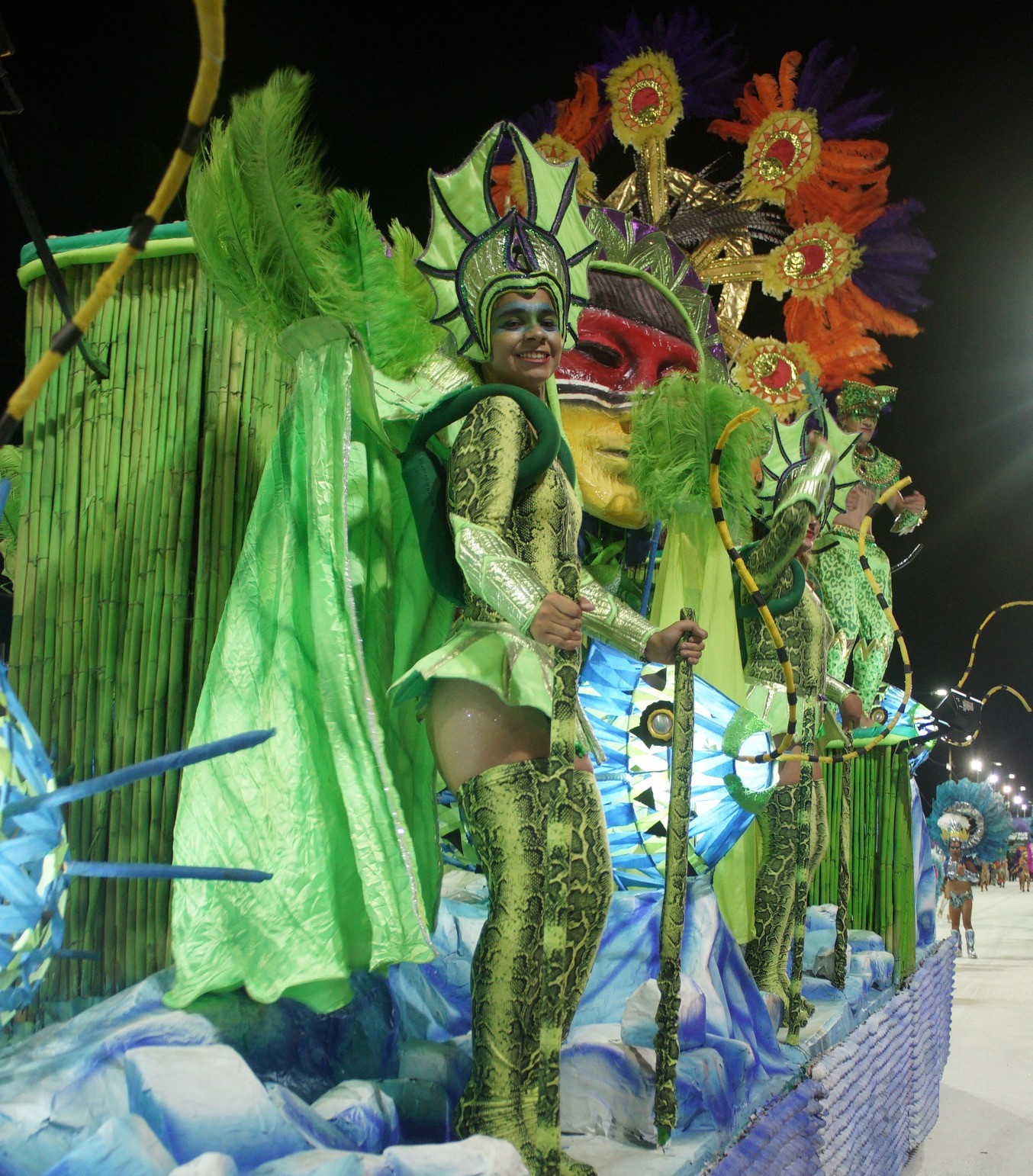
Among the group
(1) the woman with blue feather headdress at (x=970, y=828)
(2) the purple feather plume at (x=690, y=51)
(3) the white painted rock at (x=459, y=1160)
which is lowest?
(1) the woman with blue feather headdress at (x=970, y=828)

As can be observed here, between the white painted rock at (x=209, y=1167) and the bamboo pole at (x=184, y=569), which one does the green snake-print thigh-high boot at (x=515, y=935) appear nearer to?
the white painted rock at (x=209, y=1167)

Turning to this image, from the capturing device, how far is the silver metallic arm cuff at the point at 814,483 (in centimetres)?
295

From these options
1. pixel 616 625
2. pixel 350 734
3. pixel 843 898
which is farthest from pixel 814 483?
pixel 350 734

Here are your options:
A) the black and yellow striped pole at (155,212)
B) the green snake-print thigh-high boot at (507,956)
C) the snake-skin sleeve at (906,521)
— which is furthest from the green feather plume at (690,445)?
the snake-skin sleeve at (906,521)

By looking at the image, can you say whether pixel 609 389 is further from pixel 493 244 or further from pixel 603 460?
pixel 493 244

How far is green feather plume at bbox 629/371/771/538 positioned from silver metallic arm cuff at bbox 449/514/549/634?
1.38 metres

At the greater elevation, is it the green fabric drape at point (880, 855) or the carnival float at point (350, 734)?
the carnival float at point (350, 734)

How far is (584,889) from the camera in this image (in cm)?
184

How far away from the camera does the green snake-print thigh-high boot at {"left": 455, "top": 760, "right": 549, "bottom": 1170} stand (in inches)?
68.2

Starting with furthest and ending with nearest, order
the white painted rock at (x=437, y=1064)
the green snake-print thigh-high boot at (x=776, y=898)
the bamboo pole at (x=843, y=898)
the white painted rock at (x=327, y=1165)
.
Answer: the bamboo pole at (x=843, y=898) → the green snake-print thigh-high boot at (x=776, y=898) → the white painted rock at (x=437, y=1064) → the white painted rock at (x=327, y=1165)

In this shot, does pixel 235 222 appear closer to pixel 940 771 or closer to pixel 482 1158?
pixel 482 1158

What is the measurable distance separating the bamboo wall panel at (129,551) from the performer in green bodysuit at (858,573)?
3.66 m

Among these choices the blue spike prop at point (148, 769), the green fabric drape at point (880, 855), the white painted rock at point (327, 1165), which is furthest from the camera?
the green fabric drape at point (880, 855)

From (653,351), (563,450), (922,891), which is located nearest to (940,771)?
(922,891)
